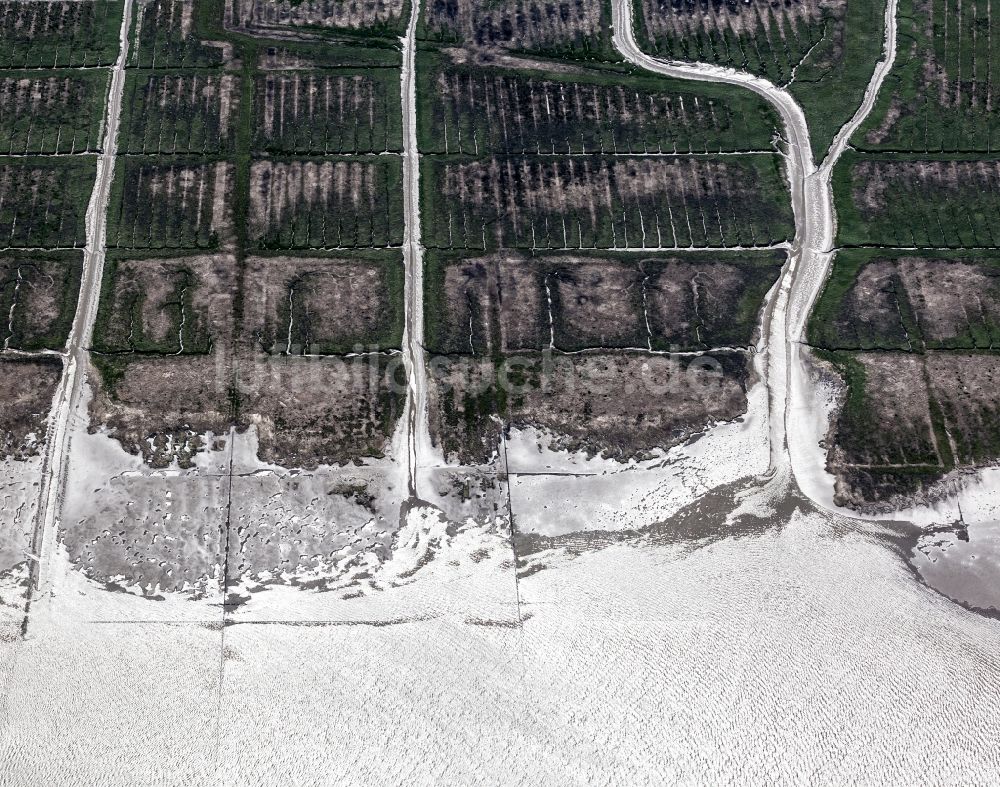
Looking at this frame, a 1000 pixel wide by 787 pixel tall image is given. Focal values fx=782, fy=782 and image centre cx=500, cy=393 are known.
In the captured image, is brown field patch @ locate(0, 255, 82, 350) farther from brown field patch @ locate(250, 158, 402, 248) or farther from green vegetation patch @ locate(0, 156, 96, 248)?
brown field patch @ locate(250, 158, 402, 248)

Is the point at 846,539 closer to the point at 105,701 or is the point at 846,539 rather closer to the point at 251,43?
the point at 105,701

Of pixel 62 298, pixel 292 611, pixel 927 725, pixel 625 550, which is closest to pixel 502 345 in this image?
pixel 625 550

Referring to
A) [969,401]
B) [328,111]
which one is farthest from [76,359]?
[969,401]

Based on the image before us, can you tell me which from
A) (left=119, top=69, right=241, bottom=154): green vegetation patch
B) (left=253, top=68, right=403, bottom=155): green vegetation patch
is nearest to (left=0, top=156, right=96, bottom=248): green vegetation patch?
(left=119, top=69, right=241, bottom=154): green vegetation patch

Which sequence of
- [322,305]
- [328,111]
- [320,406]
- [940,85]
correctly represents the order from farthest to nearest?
[940,85], [328,111], [322,305], [320,406]

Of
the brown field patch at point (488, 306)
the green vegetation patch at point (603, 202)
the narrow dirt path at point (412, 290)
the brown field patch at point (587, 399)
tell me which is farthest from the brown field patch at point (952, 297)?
the narrow dirt path at point (412, 290)

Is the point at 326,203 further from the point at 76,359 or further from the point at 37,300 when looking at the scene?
the point at 37,300
